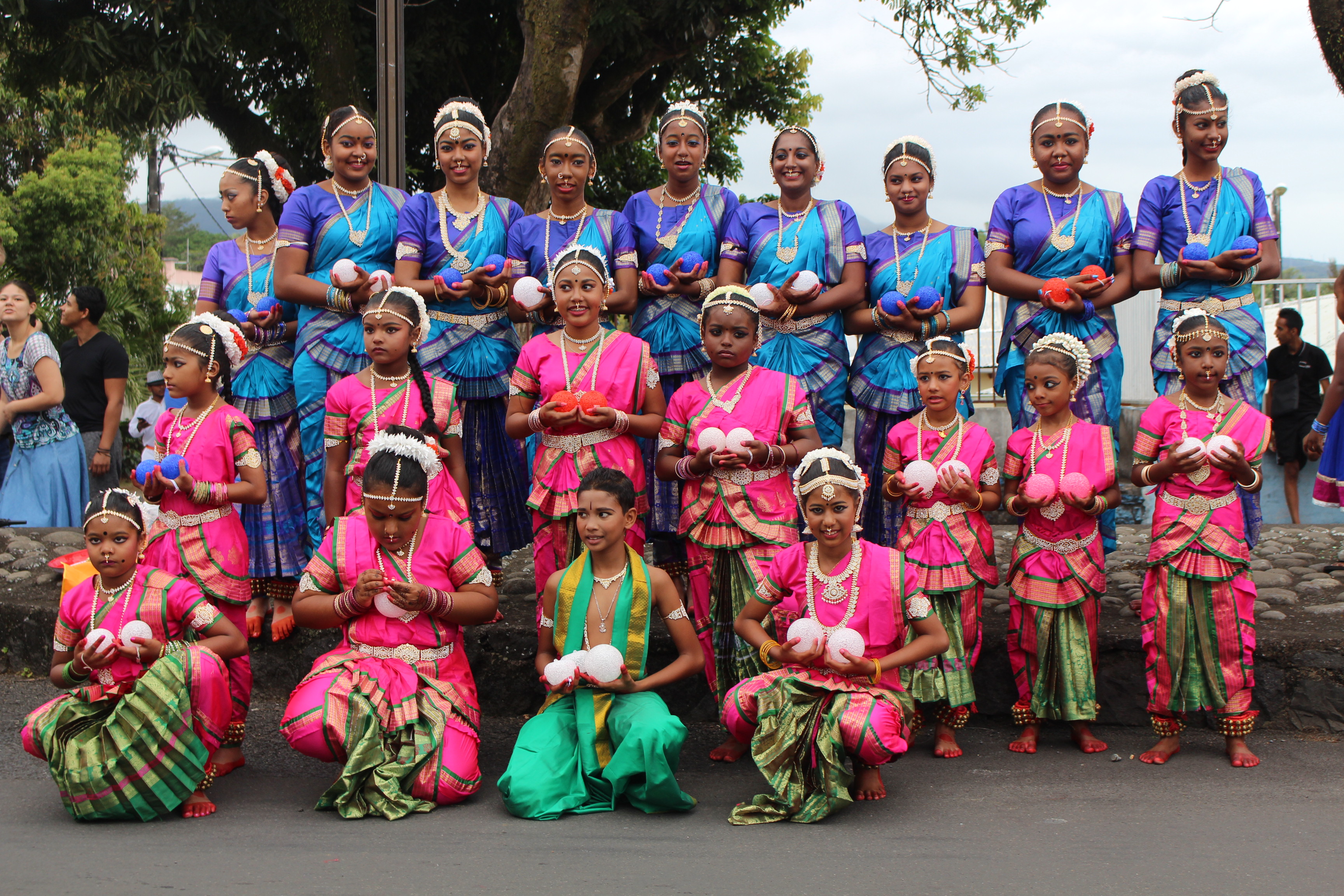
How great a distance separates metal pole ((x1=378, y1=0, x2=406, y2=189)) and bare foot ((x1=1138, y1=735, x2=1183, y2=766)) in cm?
464

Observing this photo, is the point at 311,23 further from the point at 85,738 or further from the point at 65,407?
the point at 85,738

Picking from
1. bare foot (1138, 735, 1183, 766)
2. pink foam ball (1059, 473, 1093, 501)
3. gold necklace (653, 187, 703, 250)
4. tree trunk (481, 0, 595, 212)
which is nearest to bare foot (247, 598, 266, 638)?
gold necklace (653, 187, 703, 250)

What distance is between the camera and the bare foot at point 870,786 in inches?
150

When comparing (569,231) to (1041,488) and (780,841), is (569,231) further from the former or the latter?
(780,841)

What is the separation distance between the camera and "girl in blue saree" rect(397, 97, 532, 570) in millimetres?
5121

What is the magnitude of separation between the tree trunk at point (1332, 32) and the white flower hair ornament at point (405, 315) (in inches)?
168

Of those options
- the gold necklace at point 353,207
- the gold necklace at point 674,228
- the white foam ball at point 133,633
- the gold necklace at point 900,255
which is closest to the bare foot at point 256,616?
the white foam ball at point 133,633

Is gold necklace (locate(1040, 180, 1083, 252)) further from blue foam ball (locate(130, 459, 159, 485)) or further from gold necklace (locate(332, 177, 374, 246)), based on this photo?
blue foam ball (locate(130, 459, 159, 485))

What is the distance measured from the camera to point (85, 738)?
367cm

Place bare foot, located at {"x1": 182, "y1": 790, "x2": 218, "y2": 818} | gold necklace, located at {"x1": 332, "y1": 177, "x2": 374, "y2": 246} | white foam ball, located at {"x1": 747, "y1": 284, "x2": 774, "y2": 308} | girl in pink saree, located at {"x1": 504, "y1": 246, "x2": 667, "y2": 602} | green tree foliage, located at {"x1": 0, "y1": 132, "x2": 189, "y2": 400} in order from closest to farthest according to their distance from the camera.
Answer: bare foot, located at {"x1": 182, "y1": 790, "x2": 218, "y2": 818}, girl in pink saree, located at {"x1": 504, "y1": 246, "x2": 667, "y2": 602}, white foam ball, located at {"x1": 747, "y1": 284, "x2": 774, "y2": 308}, gold necklace, located at {"x1": 332, "y1": 177, "x2": 374, "y2": 246}, green tree foliage, located at {"x1": 0, "y1": 132, "x2": 189, "y2": 400}

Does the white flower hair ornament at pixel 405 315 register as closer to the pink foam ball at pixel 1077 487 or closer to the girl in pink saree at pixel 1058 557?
the girl in pink saree at pixel 1058 557

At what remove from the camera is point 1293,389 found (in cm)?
853

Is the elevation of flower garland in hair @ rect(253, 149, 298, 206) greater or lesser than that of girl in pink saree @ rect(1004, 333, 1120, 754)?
greater

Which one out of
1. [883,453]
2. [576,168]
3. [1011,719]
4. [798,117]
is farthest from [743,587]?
[798,117]
